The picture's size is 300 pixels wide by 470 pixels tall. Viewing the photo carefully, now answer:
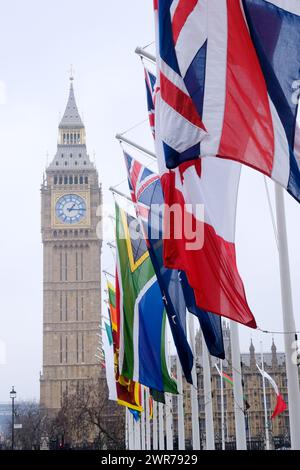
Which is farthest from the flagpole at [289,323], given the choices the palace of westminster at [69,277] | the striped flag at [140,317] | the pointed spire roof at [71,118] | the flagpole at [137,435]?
the pointed spire roof at [71,118]

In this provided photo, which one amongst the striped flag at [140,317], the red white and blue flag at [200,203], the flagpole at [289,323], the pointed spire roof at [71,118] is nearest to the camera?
the red white and blue flag at [200,203]

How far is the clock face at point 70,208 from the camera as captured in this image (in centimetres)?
12600

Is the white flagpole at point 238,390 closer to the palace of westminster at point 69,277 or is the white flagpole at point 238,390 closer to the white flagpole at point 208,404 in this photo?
the white flagpole at point 208,404

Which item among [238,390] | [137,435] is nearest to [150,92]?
[238,390]

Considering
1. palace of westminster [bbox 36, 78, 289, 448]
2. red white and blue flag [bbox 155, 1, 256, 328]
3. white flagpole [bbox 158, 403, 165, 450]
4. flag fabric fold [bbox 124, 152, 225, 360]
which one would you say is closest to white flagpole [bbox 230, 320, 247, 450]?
flag fabric fold [bbox 124, 152, 225, 360]

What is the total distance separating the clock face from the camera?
12600 cm

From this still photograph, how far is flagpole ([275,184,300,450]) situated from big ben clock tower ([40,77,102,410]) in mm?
113004

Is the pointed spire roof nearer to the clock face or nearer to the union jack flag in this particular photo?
the clock face

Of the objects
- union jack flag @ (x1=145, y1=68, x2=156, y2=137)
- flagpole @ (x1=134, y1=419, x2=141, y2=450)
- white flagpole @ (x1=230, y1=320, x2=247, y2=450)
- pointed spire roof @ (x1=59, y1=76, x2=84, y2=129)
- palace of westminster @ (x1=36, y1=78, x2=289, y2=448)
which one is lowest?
white flagpole @ (x1=230, y1=320, x2=247, y2=450)

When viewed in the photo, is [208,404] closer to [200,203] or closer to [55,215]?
[200,203]

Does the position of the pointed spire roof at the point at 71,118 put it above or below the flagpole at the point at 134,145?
above

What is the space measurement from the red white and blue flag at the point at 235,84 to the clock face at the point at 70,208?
115 meters
